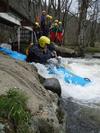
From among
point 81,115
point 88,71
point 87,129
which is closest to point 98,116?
point 81,115

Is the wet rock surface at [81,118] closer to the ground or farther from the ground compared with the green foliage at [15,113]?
closer to the ground

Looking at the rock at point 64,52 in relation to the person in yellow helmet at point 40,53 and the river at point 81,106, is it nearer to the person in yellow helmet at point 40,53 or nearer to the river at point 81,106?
the person in yellow helmet at point 40,53

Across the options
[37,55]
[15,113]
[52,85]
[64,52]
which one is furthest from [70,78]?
[64,52]

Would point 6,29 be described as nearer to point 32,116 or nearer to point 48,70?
Answer: point 48,70

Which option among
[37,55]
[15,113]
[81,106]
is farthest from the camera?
[37,55]

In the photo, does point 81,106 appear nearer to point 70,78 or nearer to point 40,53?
point 70,78

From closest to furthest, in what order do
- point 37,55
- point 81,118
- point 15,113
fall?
point 15,113 < point 81,118 < point 37,55

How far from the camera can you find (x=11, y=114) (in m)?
4.38

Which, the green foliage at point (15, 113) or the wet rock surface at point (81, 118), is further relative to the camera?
the wet rock surface at point (81, 118)

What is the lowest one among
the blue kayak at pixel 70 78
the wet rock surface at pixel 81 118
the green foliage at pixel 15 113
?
the wet rock surface at pixel 81 118

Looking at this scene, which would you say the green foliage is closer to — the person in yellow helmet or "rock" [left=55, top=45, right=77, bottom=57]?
the person in yellow helmet

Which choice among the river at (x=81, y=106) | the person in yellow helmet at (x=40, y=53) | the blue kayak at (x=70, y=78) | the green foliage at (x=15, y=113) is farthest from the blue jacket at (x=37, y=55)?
the green foliage at (x=15, y=113)

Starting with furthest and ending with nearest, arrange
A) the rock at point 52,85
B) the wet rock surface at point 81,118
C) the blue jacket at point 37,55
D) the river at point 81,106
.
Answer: the blue jacket at point 37,55 < the rock at point 52,85 < the river at point 81,106 < the wet rock surface at point 81,118

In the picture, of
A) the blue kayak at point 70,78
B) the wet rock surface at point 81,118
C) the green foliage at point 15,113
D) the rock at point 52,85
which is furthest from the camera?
the blue kayak at point 70,78
